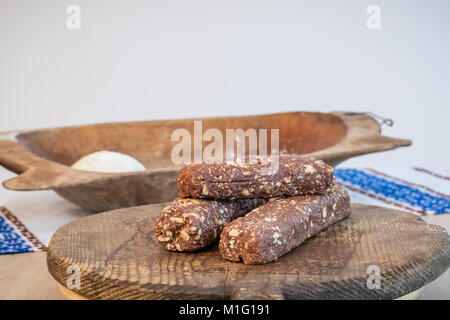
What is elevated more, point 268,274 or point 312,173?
point 312,173

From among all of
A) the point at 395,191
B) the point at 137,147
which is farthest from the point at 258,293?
the point at 137,147

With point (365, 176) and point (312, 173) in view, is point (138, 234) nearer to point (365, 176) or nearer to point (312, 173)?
point (312, 173)

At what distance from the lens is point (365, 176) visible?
325cm

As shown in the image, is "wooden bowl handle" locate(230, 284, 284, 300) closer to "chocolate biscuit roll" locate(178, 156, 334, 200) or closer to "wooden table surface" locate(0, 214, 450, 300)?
"chocolate biscuit roll" locate(178, 156, 334, 200)

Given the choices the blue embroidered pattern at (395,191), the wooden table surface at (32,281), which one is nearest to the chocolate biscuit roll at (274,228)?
the wooden table surface at (32,281)

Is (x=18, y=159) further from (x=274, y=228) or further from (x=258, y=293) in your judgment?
(x=258, y=293)

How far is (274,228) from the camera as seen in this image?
55.6 inches

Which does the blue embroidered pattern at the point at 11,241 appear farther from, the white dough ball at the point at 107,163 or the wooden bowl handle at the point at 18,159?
the white dough ball at the point at 107,163

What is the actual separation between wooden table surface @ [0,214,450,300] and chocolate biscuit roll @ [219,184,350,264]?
39 cm

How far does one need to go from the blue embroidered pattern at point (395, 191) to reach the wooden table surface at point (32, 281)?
82 centimetres

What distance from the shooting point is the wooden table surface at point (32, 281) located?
5.62 ft
